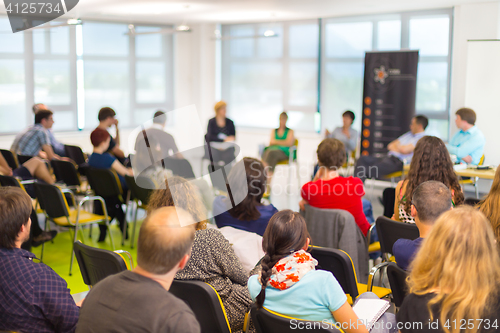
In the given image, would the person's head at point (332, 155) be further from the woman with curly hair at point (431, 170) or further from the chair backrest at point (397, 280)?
the chair backrest at point (397, 280)

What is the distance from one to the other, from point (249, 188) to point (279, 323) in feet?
4.10

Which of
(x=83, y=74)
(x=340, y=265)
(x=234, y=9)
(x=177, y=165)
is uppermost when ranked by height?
(x=234, y=9)

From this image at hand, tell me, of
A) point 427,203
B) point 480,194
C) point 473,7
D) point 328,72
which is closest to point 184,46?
point 328,72

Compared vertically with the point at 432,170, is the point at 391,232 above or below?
below

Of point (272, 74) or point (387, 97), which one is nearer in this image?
point (387, 97)

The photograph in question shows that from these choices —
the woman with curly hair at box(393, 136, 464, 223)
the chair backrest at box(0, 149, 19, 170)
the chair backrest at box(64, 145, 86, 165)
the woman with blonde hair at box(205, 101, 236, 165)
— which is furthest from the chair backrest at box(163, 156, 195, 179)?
the woman with blonde hair at box(205, 101, 236, 165)

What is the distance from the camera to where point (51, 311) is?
5.66 feet

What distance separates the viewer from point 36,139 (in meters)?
5.43

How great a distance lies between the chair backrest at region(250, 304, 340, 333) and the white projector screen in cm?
560

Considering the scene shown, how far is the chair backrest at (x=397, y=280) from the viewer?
6.61 ft

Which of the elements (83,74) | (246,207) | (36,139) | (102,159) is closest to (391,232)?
(246,207)

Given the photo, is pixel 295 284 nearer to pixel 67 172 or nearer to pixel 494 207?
pixel 494 207

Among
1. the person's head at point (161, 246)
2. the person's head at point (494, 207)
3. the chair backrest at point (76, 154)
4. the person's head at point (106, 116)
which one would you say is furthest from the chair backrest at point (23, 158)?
the person's head at point (494, 207)

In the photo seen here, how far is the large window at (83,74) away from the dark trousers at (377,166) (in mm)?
5418
